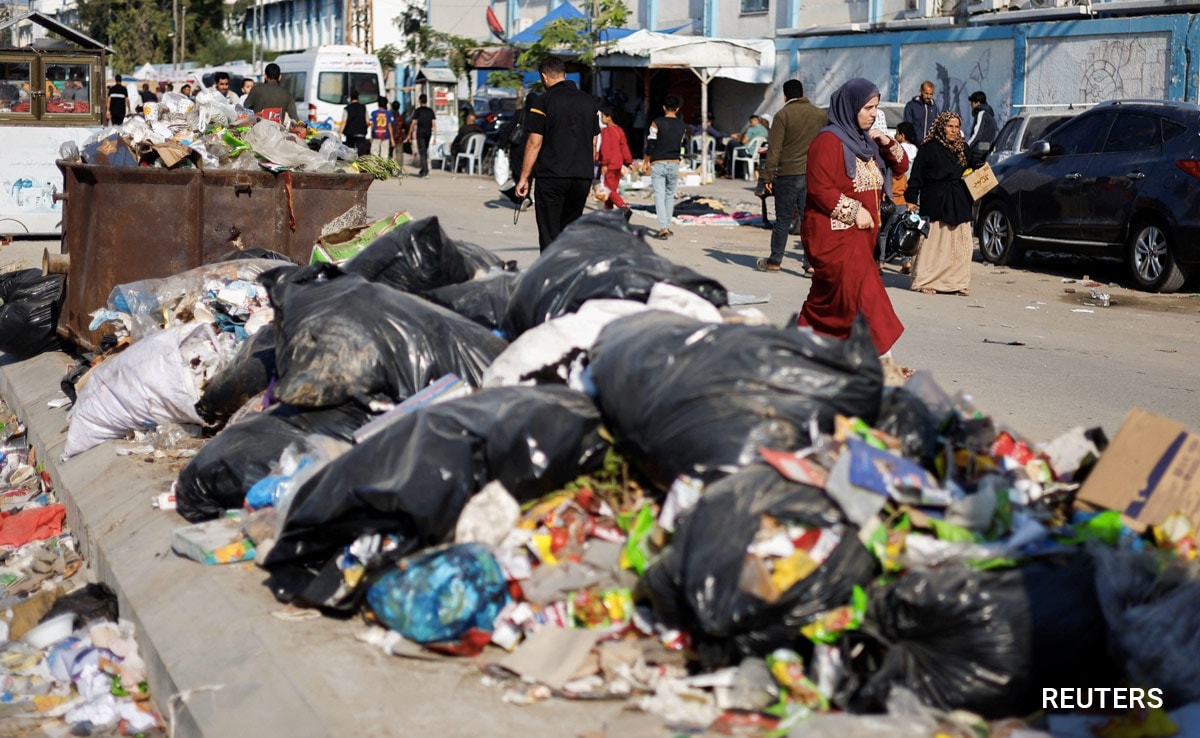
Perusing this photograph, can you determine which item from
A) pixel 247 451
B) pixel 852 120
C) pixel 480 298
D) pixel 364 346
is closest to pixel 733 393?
pixel 364 346

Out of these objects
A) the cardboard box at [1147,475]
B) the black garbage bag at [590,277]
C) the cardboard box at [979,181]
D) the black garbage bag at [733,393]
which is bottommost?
the cardboard box at [1147,475]

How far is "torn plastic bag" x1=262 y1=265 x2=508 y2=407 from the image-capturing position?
4.79 meters

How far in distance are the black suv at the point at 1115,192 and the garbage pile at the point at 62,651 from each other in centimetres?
941

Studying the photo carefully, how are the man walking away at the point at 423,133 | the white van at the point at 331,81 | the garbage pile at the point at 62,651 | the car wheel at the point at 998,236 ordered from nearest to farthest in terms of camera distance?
the garbage pile at the point at 62,651
the car wheel at the point at 998,236
the man walking away at the point at 423,133
the white van at the point at 331,81

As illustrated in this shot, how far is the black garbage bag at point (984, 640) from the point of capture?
9.92 feet

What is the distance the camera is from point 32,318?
8.67 meters

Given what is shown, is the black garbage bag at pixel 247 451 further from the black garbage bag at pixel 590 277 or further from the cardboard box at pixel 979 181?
the cardboard box at pixel 979 181

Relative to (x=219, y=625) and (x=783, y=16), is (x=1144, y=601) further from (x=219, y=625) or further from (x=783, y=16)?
(x=783, y=16)

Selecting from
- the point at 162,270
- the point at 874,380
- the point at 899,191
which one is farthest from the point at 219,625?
the point at 899,191

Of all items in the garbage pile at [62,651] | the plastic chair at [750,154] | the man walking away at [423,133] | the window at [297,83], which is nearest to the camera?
the garbage pile at [62,651]

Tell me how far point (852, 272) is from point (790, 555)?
382 cm

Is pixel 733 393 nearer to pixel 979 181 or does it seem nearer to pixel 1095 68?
pixel 979 181

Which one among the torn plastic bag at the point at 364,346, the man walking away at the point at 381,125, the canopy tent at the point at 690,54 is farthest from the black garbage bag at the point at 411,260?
the man walking away at the point at 381,125

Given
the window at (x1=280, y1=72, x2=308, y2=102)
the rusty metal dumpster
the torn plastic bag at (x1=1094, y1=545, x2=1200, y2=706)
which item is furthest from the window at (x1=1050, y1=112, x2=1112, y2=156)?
the window at (x1=280, y1=72, x2=308, y2=102)
